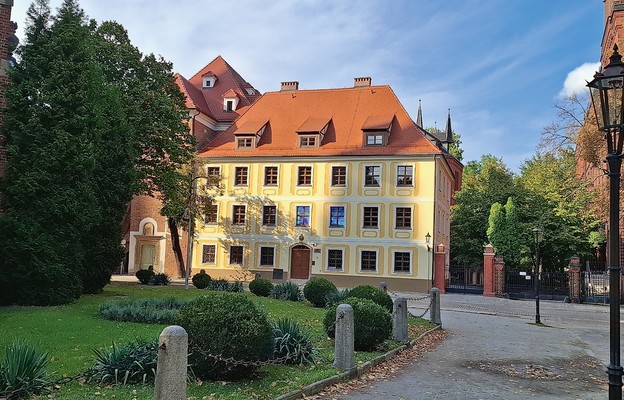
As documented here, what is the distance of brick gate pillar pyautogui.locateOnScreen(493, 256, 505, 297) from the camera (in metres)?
34.1

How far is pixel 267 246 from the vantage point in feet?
128

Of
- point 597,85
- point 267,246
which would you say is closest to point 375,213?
point 267,246

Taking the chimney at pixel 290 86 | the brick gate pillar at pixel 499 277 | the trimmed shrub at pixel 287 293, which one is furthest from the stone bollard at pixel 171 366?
the chimney at pixel 290 86

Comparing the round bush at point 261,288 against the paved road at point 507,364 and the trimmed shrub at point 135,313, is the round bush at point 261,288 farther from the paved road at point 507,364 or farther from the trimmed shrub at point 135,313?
the trimmed shrub at point 135,313

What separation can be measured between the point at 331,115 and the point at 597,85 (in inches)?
1374

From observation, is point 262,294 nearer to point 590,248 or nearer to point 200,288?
point 200,288

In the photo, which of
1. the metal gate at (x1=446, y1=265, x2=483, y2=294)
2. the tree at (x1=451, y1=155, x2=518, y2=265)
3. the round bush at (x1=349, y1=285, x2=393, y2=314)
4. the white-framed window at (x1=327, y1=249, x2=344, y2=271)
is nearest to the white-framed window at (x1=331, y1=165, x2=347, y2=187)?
the white-framed window at (x1=327, y1=249, x2=344, y2=271)

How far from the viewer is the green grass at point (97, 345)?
6.82m

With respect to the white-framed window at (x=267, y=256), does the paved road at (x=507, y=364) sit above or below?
below

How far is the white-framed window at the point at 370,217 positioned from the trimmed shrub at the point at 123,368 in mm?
29836

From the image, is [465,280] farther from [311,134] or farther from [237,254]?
[237,254]

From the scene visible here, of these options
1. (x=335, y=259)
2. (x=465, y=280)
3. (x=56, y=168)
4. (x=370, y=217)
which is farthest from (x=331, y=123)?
(x=56, y=168)

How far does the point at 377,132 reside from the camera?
123ft

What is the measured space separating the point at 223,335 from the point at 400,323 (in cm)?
627
